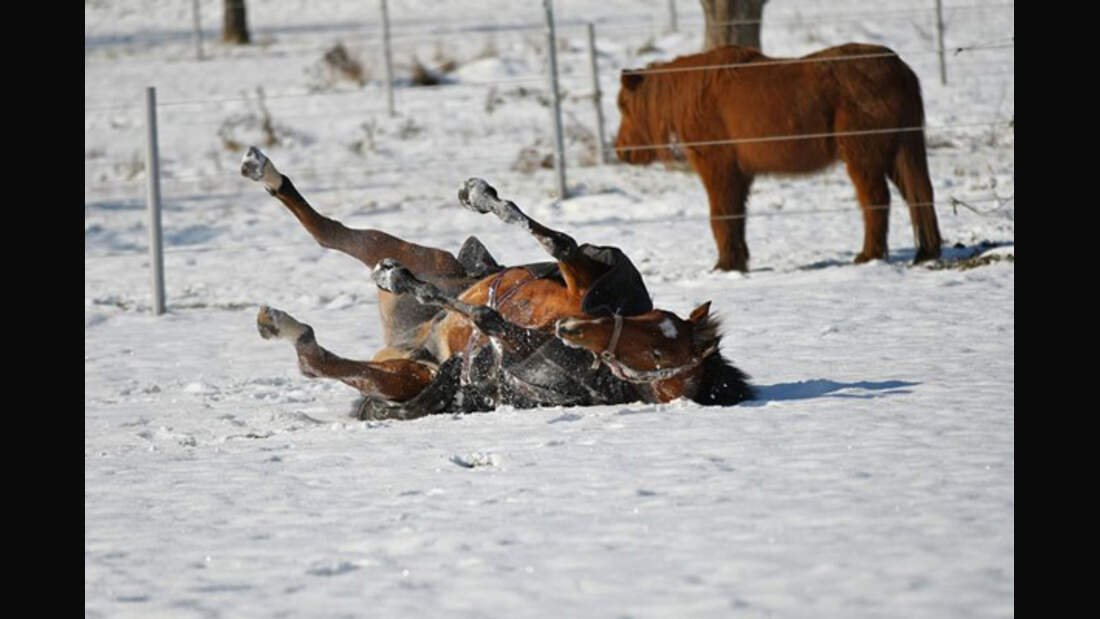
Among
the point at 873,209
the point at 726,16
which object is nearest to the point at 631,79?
the point at 873,209

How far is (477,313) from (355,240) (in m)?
1.11

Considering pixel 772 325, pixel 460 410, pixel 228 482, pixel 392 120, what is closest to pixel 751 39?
pixel 392 120

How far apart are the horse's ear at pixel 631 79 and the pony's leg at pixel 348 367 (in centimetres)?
450

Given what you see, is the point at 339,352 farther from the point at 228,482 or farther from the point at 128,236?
the point at 128,236

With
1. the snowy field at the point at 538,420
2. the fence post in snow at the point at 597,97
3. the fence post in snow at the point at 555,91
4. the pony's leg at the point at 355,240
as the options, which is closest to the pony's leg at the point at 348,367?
the snowy field at the point at 538,420

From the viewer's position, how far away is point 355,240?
210 inches

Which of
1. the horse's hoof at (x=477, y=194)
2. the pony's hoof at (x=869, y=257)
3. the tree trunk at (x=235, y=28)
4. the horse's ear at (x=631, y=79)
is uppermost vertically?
the tree trunk at (x=235, y=28)

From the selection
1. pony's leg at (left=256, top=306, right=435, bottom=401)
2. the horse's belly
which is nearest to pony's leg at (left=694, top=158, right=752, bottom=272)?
the horse's belly

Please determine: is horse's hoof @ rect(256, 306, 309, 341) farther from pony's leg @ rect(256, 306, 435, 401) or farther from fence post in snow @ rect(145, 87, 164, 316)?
fence post in snow @ rect(145, 87, 164, 316)

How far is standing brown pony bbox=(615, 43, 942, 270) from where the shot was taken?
26.4 feet

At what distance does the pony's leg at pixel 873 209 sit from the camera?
8.06 meters

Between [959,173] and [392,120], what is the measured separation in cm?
510

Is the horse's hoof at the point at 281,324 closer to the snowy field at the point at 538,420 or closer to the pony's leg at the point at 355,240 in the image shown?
the snowy field at the point at 538,420

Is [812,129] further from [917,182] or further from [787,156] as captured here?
[917,182]
